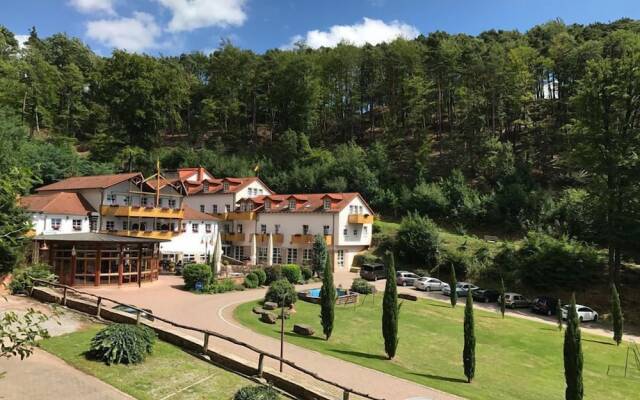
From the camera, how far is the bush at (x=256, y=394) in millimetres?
13203

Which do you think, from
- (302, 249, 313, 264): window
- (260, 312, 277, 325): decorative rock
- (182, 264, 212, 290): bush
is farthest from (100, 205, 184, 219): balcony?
(260, 312, 277, 325): decorative rock

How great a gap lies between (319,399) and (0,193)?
11199 millimetres

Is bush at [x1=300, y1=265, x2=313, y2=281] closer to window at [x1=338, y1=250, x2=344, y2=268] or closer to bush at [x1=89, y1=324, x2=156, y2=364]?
window at [x1=338, y1=250, x2=344, y2=268]

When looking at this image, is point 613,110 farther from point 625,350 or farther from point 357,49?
point 357,49

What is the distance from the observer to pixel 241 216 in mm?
55062

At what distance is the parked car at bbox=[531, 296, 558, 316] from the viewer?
123 feet

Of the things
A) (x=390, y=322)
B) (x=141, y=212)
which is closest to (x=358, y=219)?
(x=141, y=212)

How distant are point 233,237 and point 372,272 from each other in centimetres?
1827

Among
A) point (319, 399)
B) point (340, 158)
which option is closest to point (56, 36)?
point (340, 158)

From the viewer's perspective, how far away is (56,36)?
105500mm

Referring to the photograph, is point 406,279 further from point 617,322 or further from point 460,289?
point 617,322

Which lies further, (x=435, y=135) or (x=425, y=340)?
(x=435, y=135)

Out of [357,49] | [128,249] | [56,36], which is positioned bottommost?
[128,249]

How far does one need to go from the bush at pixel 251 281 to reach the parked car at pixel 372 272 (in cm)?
1217
